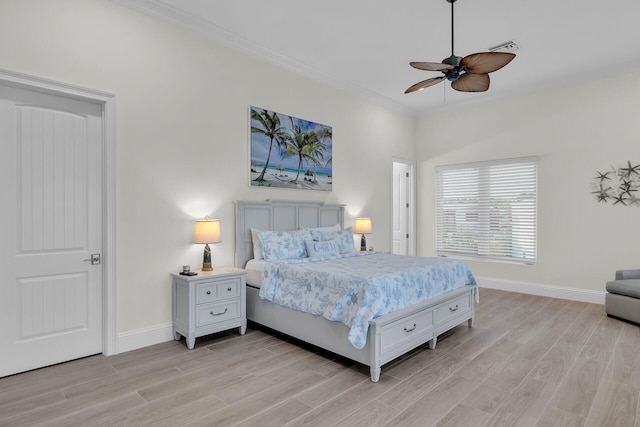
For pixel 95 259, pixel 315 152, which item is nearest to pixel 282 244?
pixel 315 152

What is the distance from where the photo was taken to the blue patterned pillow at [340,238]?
4.46m

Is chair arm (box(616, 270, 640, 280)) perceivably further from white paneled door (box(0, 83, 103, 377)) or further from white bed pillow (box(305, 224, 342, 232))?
white paneled door (box(0, 83, 103, 377))

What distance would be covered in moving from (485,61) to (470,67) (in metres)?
0.16

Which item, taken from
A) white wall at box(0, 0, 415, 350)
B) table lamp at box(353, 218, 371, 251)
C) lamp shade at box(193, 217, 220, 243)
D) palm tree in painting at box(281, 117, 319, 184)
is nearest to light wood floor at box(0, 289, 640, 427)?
white wall at box(0, 0, 415, 350)

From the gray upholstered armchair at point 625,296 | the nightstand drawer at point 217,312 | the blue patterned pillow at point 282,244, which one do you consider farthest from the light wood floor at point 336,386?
the blue patterned pillow at point 282,244

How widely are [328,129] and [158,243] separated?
2861 millimetres

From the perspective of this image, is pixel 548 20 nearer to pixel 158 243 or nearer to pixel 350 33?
pixel 350 33

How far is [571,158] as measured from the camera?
515 cm

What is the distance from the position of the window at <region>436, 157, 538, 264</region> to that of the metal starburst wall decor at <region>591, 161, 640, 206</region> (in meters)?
0.80

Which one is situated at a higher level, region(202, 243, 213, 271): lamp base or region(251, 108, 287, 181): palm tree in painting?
region(251, 108, 287, 181): palm tree in painting

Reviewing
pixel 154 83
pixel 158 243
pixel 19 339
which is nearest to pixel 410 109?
pixel 154 83

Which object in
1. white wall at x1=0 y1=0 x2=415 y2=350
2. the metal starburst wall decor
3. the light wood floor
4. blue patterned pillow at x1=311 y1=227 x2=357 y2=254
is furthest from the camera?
the metal starburst wall decor

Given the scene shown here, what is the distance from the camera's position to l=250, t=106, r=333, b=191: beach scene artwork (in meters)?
4.33

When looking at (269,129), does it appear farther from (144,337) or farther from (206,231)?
(144,337)
